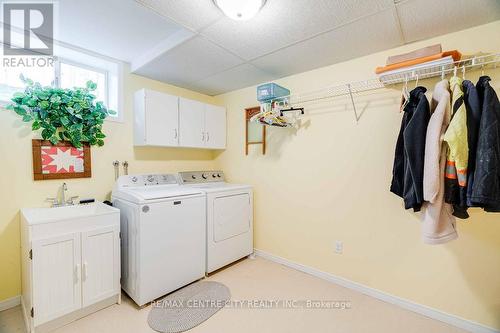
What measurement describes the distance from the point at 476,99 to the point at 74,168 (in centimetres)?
325

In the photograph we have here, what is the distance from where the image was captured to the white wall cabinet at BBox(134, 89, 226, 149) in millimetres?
2506

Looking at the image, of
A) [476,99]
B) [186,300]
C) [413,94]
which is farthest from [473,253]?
[186,300]

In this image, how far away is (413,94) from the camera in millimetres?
1642

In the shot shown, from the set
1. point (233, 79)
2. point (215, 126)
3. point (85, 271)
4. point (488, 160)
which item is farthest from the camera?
point (215, 126)

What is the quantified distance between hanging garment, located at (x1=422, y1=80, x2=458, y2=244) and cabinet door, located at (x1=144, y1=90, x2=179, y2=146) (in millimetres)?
2427

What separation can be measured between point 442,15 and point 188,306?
9.84 feet

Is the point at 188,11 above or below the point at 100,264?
above

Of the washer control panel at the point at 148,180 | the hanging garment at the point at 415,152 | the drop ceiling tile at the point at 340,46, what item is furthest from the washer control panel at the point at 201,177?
the hanging garment at the point at 415,152

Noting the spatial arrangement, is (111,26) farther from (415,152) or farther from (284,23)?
(415,152)

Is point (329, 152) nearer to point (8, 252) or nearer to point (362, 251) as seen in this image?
point (362, 251)

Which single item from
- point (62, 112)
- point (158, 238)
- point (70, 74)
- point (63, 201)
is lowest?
point (158, 238)

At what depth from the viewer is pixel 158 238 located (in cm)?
206

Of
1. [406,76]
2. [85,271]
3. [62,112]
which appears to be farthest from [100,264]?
[406,76]

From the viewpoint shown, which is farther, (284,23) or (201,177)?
(201,177)
